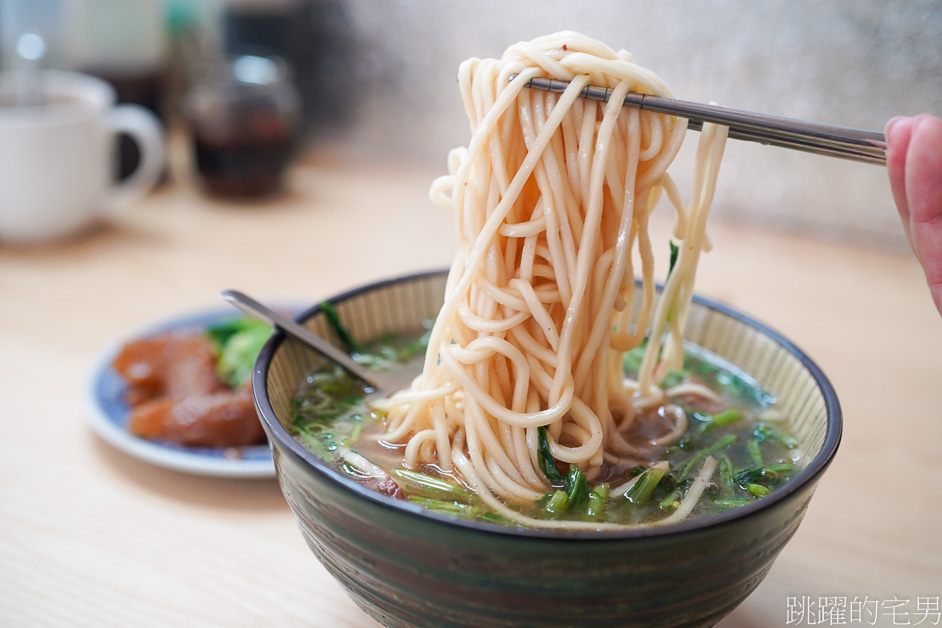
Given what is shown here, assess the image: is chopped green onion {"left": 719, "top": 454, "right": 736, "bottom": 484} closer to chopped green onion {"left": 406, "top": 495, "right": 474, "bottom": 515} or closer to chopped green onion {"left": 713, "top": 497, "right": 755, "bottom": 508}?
chopped green onion {"left": 713, "top": 497, "right": 755, "bottom": 508}

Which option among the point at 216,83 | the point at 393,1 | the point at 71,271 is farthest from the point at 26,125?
the point at 393,1

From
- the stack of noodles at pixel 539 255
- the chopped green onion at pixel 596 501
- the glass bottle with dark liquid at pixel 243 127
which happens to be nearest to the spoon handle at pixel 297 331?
the stack of noodles at pixel 539 255

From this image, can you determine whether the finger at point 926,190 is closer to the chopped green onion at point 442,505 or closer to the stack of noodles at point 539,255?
the stack of noodles at point 539,255

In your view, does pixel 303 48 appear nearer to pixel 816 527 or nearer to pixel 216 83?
pixel 216 83

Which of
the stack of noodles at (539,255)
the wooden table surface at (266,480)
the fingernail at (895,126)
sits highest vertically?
the fingernail at (895,126)

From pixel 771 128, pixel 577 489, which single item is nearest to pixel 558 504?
pixel 577 489
